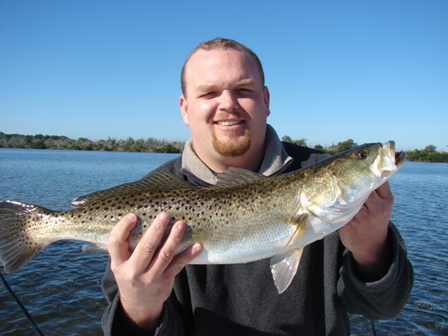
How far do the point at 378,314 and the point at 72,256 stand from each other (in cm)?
1164

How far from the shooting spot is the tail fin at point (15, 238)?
330 centimetres

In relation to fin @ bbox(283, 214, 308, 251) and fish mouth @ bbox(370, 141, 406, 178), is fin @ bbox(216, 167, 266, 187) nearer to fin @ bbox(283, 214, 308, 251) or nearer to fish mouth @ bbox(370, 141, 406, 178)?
fin @ bbox(283, 214, 308, 251)

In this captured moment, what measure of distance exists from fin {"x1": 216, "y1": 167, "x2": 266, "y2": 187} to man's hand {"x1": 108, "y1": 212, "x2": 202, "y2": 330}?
27.1 inches

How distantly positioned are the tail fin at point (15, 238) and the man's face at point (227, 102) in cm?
191

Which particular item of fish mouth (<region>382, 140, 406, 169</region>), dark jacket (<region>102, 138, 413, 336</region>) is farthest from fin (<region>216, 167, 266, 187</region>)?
fish mouth (<region>382, 140, 406, 169</region>)

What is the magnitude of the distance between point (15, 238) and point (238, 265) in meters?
2.14

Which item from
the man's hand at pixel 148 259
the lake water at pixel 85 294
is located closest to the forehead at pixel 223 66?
the man's hand at pixel 148 259

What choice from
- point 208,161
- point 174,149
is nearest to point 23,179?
point 208,161

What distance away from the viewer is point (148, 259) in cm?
290

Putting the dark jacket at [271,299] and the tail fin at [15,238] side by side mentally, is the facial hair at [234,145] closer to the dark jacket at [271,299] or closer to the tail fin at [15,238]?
the dark jacket at [271,299]

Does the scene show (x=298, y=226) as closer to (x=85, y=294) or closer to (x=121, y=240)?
(x=121, y=240)

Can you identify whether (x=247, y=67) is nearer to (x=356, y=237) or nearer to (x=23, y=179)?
(x=356, y=237)

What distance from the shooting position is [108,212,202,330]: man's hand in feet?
9.43

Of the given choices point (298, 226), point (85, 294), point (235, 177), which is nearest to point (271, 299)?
point (298, 226)
